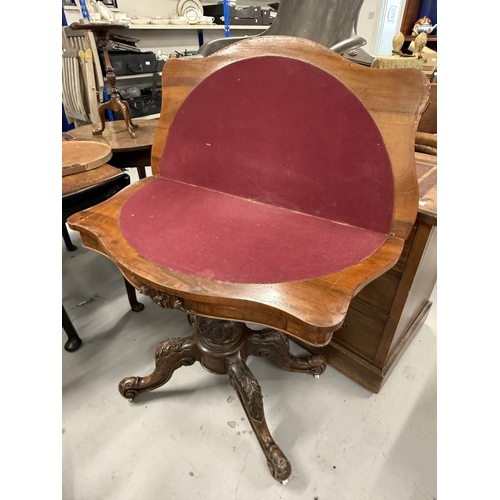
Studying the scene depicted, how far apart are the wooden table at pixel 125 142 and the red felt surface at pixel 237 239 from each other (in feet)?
2.25

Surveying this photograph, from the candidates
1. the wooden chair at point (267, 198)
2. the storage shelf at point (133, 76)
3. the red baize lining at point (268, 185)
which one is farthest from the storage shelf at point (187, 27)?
the red baize lining at point (268, 185)

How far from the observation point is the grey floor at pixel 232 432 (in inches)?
38.2

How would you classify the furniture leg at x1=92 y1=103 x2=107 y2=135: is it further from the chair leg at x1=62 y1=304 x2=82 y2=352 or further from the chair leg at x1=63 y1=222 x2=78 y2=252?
the chair leg at x1=62 y1=304 x2=82 y2=352

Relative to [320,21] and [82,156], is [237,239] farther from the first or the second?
[320,21]

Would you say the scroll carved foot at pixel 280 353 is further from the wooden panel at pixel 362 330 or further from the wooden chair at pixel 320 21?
the wooden chair at pixel 320 21

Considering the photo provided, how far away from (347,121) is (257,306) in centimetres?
48

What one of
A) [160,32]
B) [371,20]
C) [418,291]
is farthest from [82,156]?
[371,20]

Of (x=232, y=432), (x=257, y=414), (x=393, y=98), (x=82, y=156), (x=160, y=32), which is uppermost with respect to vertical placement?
(x=160, y=32)

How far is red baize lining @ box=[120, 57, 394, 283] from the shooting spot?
26.8 inches

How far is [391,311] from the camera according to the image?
1.07 m

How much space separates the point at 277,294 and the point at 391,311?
25.9 inches

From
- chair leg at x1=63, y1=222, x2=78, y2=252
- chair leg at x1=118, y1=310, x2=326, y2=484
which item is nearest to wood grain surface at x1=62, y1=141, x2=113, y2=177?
chair leg at x1=118, y1=310, x2=326, y2=484

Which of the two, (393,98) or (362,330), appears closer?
(393,98)

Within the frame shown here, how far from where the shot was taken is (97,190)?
3.86 ft
